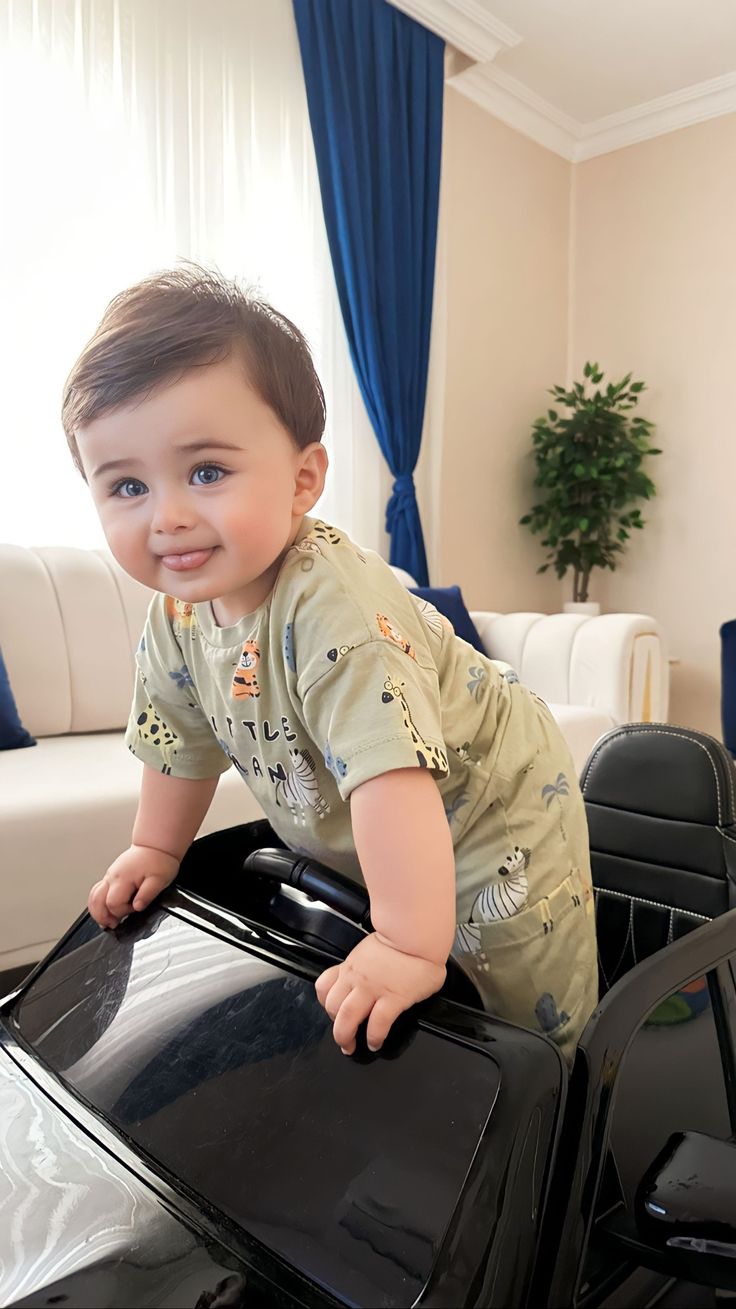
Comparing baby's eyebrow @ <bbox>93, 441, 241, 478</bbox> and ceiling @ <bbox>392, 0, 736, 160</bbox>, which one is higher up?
ceiling @ <bbox>392, 0, 736, 160</bbox>

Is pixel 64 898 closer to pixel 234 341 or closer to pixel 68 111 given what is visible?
pixel 234 341

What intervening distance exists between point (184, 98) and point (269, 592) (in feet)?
9.20

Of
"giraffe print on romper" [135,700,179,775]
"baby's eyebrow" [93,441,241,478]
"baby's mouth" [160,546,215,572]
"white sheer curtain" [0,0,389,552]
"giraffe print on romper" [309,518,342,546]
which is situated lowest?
"giraffe print on romper" [135,700,179,775]

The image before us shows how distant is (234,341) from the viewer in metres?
0.72

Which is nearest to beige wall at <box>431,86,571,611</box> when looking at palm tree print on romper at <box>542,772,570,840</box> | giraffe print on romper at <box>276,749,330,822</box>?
palm tree print on romper at <box>542,772,570,840</box>

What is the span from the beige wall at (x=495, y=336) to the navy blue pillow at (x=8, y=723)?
2234 mm

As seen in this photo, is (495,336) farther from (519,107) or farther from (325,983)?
(325,983)

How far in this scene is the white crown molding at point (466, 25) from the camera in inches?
139

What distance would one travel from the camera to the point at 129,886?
0.86 meters

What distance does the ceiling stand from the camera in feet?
11.7

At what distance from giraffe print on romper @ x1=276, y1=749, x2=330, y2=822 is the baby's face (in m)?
0.16

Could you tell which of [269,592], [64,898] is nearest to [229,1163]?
[269,592]

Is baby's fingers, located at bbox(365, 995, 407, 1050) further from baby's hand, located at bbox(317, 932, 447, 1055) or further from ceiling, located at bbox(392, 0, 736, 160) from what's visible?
ceiling, located at bbox(392, 0, 736, 160)

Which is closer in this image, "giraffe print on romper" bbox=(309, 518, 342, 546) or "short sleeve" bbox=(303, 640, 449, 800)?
"short sleeve" bbox=(303, 640, 449, 800)
